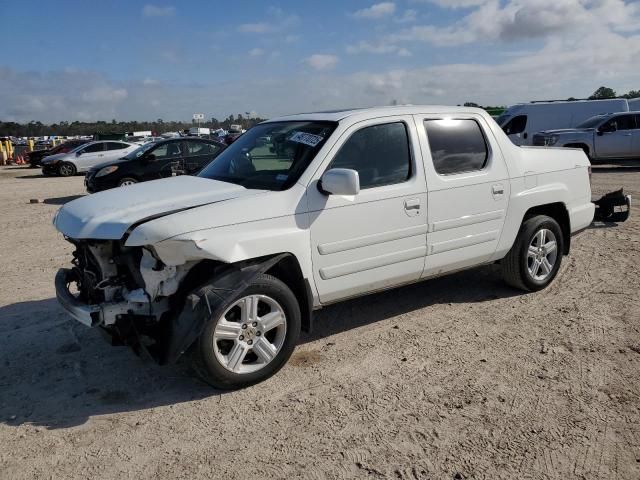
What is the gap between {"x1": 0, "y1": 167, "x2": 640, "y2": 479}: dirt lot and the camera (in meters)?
3.01

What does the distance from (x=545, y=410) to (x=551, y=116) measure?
20619mm

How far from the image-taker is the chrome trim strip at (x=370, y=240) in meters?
4.08

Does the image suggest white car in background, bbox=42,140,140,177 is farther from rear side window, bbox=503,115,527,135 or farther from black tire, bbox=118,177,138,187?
rear side window, bbox=503,115,527,135

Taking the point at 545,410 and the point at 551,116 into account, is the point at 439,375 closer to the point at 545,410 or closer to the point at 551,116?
the point at 545,410

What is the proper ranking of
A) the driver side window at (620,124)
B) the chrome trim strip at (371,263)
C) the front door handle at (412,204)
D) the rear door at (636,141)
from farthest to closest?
the driver side window at (620,124)
the rear door at (636,141)
the front door handle at (412,204)
the chrome trim strip at (371,263)

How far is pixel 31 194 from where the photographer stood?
16609 mm

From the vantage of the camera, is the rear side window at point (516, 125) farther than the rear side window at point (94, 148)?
No

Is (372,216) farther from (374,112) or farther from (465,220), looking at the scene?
(465,220)

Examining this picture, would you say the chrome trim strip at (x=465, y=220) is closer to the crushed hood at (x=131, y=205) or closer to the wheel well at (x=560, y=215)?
the wheel well at (x=560, y=215)

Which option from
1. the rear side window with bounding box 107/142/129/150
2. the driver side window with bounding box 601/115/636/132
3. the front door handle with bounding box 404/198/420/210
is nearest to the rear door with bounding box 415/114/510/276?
the front door handle with bounding box 404/198/420/210

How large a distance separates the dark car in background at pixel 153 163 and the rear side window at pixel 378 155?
9143 mm

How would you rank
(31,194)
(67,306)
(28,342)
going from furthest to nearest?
(31,194)
(28,342)
(67,306)

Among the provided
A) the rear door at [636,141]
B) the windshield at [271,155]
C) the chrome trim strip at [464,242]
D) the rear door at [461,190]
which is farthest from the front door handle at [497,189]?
the rear door at [636,141]

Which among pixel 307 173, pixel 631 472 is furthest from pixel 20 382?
pixel 631 472
